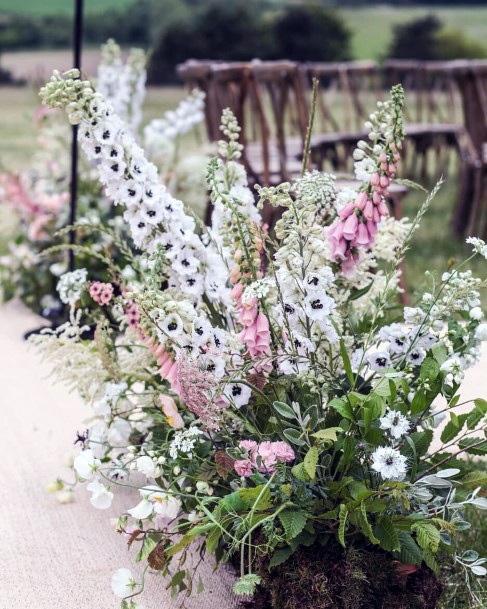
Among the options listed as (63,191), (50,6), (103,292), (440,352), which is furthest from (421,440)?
(50,6)

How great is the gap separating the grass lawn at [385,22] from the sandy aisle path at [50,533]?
12661 millimetres

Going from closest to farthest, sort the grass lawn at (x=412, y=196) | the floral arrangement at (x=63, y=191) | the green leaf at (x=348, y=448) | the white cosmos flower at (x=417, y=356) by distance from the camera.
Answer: the green leaf at (x=348, y=448), the white cosmos flower at (x=417, y=356), the floral arrangement at (x=63, y=191), the grass lawn at (x=412, y=196)

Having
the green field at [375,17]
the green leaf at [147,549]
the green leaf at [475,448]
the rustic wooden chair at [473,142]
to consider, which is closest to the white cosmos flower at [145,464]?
the green leaf at [147,549]

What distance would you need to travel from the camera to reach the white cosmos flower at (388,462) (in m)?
1.63

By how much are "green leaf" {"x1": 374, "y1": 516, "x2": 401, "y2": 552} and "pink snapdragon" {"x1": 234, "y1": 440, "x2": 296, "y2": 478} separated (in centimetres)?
20

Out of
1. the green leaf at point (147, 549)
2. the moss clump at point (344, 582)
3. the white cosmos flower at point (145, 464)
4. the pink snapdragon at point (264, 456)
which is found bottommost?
the moss clump at point (344, 582)

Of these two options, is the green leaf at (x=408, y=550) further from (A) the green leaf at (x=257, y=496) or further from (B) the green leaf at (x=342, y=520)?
(A) the green leaf at (x=257, y=496)

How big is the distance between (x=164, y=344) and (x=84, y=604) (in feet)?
1.92

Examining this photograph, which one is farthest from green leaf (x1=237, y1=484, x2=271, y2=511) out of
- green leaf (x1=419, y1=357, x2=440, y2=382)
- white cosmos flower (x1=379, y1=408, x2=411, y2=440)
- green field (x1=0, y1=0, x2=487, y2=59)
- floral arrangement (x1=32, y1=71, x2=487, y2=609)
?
green field (x1=0, y1=0, x2=487, y2=59)

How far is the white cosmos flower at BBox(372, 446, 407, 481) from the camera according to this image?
64.1 inches

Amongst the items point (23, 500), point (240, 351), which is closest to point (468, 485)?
point (240, 351)

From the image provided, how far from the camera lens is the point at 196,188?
14.5 feet

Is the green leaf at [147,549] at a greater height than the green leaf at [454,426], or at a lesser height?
lesser

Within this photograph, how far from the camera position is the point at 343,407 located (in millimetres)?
1714
